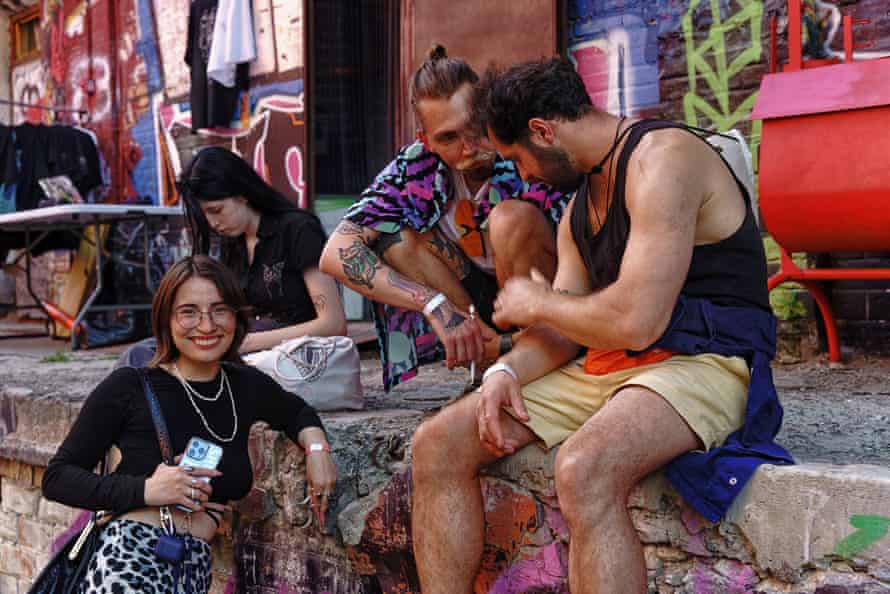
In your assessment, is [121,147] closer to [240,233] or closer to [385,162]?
A: [385,162]

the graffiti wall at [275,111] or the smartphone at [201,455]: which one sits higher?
the graffiti wall at [275,111]

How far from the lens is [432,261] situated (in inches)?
137

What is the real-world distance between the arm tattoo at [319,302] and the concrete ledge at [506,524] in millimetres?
411

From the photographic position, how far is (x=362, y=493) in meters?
3.25

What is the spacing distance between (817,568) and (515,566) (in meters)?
0.81

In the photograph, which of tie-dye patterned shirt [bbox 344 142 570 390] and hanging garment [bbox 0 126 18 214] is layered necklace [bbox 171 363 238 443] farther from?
hanging garment [bbox 0 126 18 214]

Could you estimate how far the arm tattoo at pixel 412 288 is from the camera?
331 cm

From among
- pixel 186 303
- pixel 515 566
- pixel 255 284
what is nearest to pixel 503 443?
pixel 515 566

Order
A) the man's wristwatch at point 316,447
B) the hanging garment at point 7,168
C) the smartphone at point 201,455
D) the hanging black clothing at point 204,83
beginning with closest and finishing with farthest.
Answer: the smartphone at point 201,455, the man's wristwatch at point 316,447, the hanging black clothing at point 204,83, the hanging garment at point 7,168

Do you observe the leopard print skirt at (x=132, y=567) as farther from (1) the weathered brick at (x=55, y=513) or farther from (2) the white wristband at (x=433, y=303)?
(1) the weathered brick at (x=55, y=513)

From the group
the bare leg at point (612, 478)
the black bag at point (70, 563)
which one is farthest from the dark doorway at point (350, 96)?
the bare leg at point (612, 478)

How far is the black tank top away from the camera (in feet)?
8.08

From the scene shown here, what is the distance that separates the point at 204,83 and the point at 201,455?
565 centimetres

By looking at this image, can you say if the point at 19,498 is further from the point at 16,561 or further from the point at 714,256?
the point at 714,256
